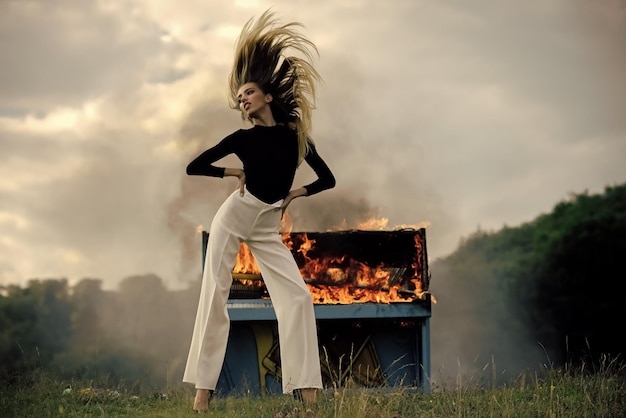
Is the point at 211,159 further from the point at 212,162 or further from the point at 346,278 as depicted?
the point at 346,278

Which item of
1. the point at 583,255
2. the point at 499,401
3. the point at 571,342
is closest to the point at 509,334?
the point at 571,342

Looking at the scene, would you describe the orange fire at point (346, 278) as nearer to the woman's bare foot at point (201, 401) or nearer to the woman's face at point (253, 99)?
the woman's bare foot at point (201, 401)

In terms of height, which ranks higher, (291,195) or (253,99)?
Result: (253,99)

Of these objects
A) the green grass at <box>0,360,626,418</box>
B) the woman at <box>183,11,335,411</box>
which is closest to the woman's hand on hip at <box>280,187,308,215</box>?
the woman at <box>183,11,335,411</box>

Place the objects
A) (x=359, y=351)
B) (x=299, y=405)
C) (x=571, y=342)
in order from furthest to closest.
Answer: (x=571, y=342)
(x=359, y=351)
(x=299, y=405)

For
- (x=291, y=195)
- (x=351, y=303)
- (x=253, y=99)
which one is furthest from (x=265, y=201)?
(x=351, y=303)

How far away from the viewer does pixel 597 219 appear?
20.4 metres

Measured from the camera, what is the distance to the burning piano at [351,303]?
7836 millimetres

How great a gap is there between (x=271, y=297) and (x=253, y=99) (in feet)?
4.90

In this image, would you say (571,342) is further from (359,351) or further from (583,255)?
(359,351)

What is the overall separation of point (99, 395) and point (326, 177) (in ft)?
10.4

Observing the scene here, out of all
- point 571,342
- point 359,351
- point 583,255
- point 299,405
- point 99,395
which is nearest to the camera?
point 299,405

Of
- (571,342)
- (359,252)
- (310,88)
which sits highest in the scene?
(310,88)

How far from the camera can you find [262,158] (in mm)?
5555
